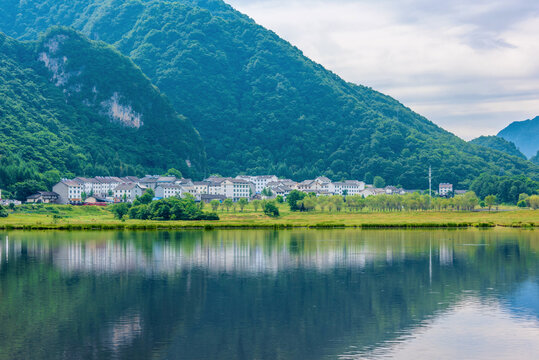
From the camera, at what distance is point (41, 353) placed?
94.4ft

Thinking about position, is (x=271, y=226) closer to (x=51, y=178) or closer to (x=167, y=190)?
(x=167, y=190)

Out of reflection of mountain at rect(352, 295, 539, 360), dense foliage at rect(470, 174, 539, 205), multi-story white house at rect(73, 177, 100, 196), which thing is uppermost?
multi-story white house at rect(73, 177, 100, 196)

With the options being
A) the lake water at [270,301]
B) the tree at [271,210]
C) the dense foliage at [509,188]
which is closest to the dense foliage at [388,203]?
the tree at [271,210]

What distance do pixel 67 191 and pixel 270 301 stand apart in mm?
124095

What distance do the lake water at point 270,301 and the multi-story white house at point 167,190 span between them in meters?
99.6

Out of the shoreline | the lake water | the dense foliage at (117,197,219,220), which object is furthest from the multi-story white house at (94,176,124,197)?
the lake water

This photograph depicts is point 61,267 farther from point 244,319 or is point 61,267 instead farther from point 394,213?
point 394,213

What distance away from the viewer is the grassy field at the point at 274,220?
4003 inches

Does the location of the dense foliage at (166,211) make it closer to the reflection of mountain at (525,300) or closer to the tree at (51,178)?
the tree at (51,178)

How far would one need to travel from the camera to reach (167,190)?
569 feet

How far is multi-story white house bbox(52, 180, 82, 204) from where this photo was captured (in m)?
152

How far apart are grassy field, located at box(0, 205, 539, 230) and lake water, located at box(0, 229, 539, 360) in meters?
28.9

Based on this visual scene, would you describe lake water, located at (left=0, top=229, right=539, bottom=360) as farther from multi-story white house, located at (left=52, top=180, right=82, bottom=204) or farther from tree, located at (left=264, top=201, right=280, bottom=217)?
multi-story white house, located at (left=52, top=180, right=82, bottom=204)

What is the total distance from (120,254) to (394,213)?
70.4 metres
